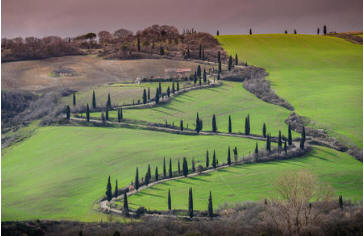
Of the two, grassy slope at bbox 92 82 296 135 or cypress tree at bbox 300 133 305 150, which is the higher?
grassy slope at bbox 92 82 296 135

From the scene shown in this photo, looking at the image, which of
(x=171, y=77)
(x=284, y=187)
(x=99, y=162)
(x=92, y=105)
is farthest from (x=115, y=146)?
(x=284, y=187)

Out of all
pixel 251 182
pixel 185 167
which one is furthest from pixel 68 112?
pixel 251 182

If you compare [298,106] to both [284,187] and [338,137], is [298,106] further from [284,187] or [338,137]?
[284,187]

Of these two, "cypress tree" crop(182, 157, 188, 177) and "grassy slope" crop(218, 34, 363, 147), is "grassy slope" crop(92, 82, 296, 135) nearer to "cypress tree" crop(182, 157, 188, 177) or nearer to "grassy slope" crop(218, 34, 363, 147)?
"grassy slope" crop(218, 34, 363, 147)

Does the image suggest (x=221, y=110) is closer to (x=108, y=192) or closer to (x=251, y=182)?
(x=251, y=182)

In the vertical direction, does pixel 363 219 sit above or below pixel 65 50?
below

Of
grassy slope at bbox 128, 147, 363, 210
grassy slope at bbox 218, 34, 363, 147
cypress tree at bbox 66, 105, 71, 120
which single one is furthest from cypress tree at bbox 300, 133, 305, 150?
cypress tree at bbox 66, 105, 71, 120

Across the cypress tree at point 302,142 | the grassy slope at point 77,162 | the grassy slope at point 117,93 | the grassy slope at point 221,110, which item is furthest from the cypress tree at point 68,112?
the cypress tree at point 302,142
